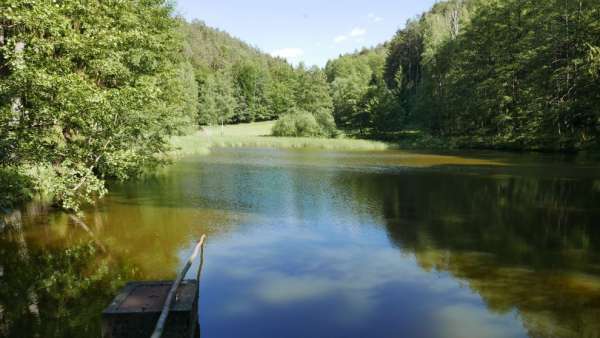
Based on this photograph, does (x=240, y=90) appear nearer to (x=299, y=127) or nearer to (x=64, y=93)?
(x=299, y=127)

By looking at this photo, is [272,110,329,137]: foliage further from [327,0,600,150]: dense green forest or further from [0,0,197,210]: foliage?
[0,0,197,210]: foliage

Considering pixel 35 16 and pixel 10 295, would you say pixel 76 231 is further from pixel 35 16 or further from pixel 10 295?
pixel 35 16

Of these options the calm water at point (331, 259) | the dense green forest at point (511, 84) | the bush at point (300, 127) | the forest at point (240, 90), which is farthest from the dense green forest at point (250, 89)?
the calm water at point (331, 259)

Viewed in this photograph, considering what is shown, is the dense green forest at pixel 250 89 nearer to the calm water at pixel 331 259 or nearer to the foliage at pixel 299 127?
the foliage at pixel 299 127

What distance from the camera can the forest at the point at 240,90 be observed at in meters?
12.5

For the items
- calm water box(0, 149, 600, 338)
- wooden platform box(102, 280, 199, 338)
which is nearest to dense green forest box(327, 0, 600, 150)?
calm water box(0, 149, 600, 338)

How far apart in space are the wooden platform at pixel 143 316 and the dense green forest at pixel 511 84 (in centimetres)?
4299

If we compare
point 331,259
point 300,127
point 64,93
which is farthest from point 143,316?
point 300,127

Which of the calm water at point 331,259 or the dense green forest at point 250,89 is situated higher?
the dense green forest at point 250,89

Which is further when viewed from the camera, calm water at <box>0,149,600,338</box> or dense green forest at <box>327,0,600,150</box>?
dense green forest at <box>327,0,600,150</box>

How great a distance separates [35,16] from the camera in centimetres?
1102

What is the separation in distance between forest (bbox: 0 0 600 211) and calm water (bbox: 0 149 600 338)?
253 cm

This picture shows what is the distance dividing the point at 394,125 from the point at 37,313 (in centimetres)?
7022

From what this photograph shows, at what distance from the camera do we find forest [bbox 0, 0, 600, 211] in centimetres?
Answer: 1247
